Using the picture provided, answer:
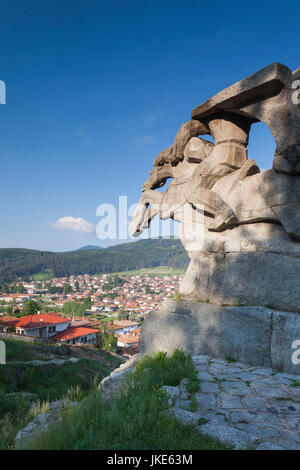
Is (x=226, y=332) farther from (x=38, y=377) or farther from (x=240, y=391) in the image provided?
(x=38, y=377)

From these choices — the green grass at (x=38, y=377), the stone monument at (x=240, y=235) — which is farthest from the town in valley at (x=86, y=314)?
the green grass at (x=38, y=377)

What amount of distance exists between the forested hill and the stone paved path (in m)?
137

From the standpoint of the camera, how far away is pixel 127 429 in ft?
6.56

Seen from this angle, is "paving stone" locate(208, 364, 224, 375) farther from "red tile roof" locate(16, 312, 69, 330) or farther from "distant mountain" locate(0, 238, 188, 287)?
"distant mountain" locate(0, 238, 188, 287)

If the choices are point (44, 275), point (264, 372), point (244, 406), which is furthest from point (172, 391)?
point (44, 275)

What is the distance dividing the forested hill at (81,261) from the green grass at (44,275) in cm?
201

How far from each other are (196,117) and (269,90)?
5.05 feet

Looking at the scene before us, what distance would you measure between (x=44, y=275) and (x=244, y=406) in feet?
492

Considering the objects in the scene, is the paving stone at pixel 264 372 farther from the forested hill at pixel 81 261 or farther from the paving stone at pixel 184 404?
the forested hill at pixel 81 261

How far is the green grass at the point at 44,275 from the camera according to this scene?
134 metres

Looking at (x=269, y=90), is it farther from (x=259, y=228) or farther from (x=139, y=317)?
(x=139, y=317)

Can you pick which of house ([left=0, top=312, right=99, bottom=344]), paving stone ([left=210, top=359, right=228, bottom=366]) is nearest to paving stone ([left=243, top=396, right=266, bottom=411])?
paving stone ([left=210, top=359, right=228, bottom=366])
